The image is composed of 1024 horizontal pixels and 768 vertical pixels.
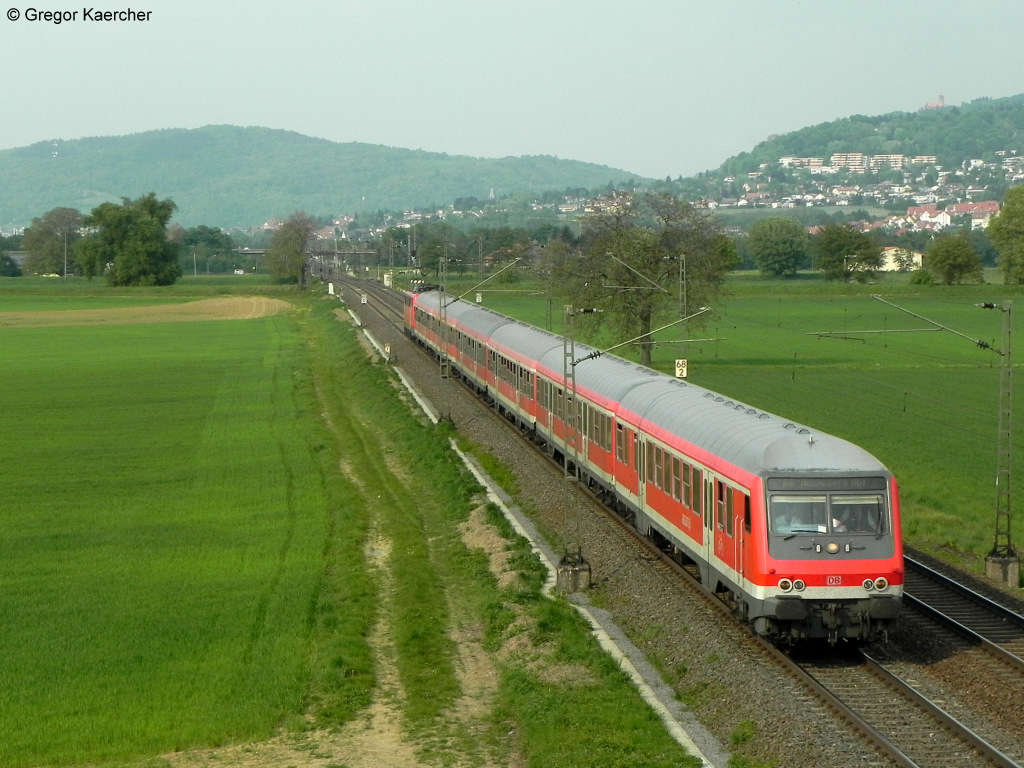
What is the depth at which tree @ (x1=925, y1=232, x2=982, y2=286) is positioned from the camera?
14062cm

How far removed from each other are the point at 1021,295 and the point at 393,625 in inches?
Answer: 4723

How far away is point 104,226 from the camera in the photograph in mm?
175125

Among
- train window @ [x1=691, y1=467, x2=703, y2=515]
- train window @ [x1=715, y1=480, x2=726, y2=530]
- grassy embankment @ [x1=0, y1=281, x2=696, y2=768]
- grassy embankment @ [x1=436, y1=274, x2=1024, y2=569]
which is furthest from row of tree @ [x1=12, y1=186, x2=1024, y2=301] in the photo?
train window @ [x1=715, y1=480, x2=726, y2=530]

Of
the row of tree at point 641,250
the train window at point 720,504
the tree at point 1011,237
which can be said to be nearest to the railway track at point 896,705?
the train window at point 720,504

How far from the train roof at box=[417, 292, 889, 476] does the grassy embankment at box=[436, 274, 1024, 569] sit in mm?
4555

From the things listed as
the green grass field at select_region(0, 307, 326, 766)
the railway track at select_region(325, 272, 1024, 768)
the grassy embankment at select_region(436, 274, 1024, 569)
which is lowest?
the grassy embankment at select_region(436, 274, 1024, 569)

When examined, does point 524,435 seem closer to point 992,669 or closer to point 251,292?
point 992,669

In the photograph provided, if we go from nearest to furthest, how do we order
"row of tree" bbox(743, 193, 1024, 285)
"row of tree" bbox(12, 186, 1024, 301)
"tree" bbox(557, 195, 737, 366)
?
"tree" bbox(557, 195, 737, 366), "row of tree" bbox(12, 186, 1024, 301), "row of tree" bbox(743, 193, 1024, 285)

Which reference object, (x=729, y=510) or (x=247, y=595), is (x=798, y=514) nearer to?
(x=729, y=510)

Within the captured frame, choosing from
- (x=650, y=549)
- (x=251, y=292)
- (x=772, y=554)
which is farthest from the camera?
(x=251, y=292)

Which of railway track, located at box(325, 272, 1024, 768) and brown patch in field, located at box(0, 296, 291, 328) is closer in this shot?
railway track, located at box(325, 272, 1024, 768)

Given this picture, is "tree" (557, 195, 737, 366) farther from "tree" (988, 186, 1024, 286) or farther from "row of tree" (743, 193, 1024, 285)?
"row of tree" (743, 193, 1024, 285)

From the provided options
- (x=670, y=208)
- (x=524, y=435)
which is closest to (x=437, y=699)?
(x=524, y=435)

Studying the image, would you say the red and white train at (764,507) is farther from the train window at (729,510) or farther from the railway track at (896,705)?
the railway track at (896,705)
